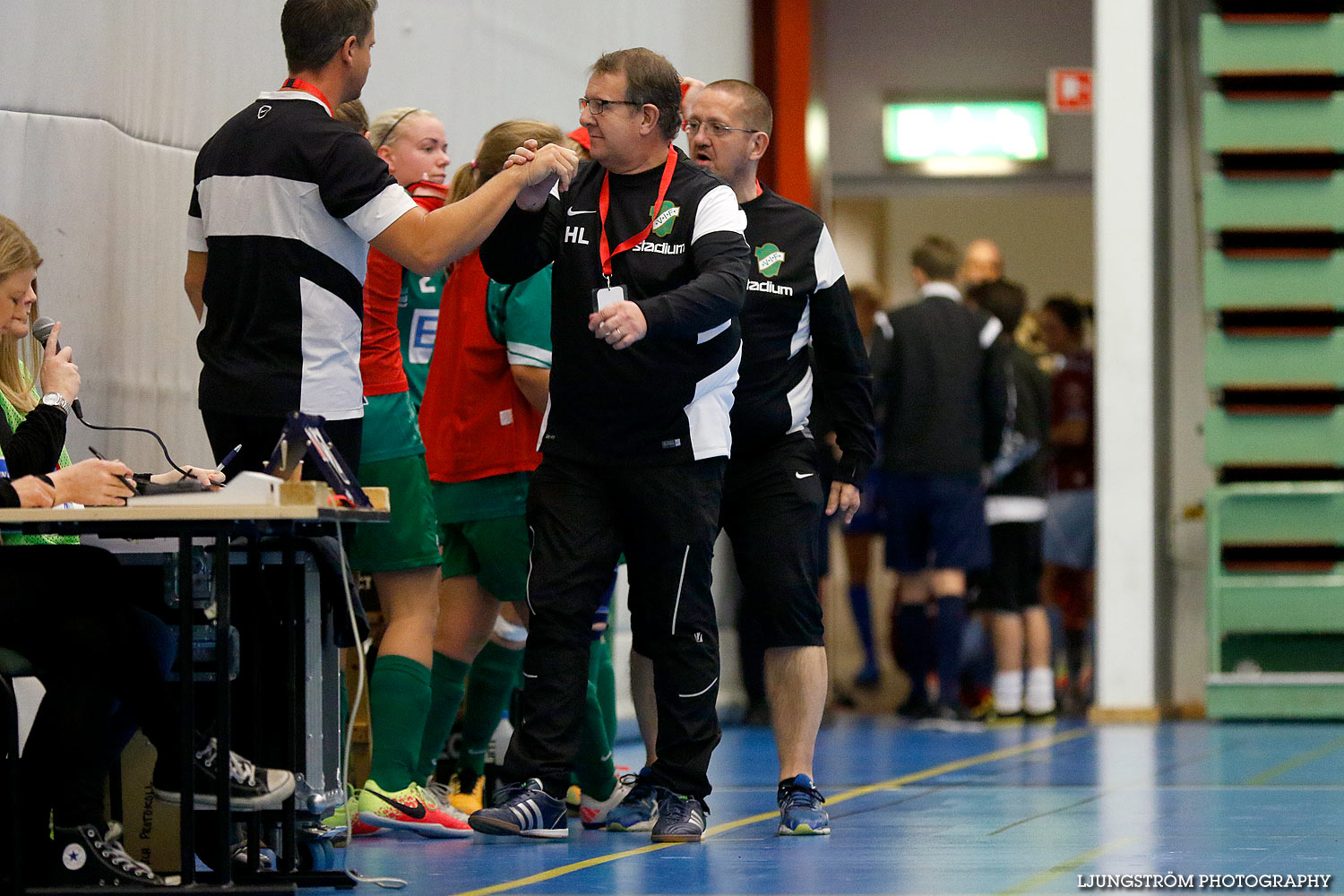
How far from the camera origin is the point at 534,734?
428 cm

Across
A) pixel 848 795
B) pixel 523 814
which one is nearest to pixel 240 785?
pixel 523 814

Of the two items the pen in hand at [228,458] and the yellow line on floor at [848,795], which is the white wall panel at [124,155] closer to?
the pen in hand at [228,458]

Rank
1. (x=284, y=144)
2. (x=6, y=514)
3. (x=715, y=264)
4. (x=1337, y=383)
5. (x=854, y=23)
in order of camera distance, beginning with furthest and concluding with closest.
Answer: (x=854, y=23) < (x=1337, y=383) < (x=715, y=264) < (x=284, y=144) < (x=6, y=514)

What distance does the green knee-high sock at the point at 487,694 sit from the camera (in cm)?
507

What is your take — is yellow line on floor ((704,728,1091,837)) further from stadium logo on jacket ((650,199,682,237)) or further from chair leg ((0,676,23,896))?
chair leg ((0,676,23,896))

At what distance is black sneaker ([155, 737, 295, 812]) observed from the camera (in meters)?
3.49

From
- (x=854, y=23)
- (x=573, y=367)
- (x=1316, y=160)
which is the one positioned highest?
(x=854, y=23)

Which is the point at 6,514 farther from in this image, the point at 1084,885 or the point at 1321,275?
the point at 1321,275

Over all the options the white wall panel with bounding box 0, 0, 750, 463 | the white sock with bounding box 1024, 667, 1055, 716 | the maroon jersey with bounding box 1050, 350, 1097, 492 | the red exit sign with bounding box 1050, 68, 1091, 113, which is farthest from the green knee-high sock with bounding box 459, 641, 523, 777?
the red exit sign with bounding box 1050, 68, 1091, 113

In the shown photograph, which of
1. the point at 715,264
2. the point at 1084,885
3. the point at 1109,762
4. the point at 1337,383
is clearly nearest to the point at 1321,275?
the point at 1337,383

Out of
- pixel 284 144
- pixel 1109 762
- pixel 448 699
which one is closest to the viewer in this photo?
pixel 284 144

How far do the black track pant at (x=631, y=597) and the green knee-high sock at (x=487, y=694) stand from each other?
0.72 meters

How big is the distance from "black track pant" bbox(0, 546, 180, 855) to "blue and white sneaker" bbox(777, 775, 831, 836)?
5.31 ft

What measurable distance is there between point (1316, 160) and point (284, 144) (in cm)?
598
